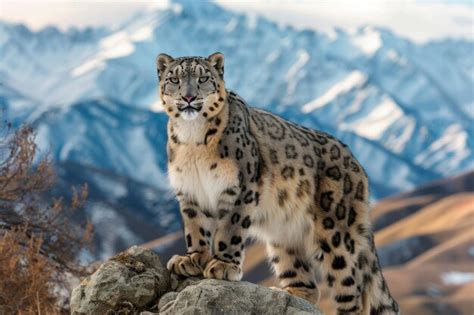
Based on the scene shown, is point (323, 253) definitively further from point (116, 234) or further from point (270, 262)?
point (116, 234)

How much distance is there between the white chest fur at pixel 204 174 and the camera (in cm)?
1213

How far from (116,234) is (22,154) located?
17502 centimetres

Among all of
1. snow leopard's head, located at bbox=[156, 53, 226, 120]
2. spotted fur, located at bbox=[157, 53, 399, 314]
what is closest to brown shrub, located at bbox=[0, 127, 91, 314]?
spotted fur, located at bbox=[157, 53, 399, 314]

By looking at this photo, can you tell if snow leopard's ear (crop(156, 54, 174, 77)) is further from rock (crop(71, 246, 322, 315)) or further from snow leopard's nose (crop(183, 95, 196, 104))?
rock (crop(71, 246, 322, 315))

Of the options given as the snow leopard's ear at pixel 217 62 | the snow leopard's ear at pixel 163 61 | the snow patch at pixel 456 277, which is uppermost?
the snow leopard's ear at pixel 163 61

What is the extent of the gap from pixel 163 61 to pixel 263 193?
239cm

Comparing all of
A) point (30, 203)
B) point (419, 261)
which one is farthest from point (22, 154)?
point (419, 261)

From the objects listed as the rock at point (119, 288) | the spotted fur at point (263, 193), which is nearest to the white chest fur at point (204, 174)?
the spotted fur at point (263, 193)

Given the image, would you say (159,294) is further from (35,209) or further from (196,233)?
(35,209)

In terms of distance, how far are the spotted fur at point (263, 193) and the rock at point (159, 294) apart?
399 millimetres

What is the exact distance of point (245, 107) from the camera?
13.1 m

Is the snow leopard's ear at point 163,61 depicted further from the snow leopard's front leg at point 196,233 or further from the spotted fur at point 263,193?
the snow leopard's front leg at point 196,233

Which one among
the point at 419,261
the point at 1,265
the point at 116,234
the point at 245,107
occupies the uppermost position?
the point at 245,107

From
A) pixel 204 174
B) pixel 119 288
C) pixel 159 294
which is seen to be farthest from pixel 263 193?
pixel 119 288
